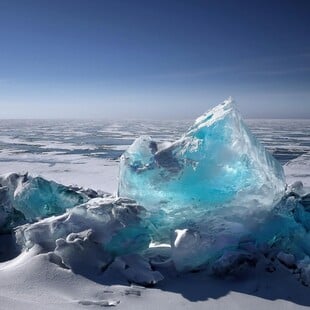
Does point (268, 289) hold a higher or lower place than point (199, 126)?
lower

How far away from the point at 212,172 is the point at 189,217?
581 millimetres

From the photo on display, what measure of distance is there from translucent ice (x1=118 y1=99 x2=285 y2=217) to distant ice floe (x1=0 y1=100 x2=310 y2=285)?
0.04 feet

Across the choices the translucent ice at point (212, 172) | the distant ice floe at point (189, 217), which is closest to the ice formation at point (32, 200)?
the distant ice floe at point (189, 217)

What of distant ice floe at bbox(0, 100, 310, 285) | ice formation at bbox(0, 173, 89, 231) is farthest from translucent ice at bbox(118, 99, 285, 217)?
ice formation at bbox(0, 173, 89, 231)

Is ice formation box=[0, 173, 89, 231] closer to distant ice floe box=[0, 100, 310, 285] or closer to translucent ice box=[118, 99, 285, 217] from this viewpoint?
distant ice floe box=[0, 100, 310, 285]

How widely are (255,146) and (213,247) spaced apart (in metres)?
1.39

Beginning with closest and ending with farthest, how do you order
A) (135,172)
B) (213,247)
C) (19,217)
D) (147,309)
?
(147,309), (213,247), (135,172), (19,217)

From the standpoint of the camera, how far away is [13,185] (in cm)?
560

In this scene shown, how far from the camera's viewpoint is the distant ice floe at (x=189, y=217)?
371 centimetres

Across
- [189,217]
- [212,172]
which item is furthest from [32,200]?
[212,172]

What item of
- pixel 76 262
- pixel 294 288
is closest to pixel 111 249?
pixel 76 262

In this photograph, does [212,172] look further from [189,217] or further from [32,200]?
[32,200]

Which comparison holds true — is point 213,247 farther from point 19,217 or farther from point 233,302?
point 19,217

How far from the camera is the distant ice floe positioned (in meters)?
3.71
